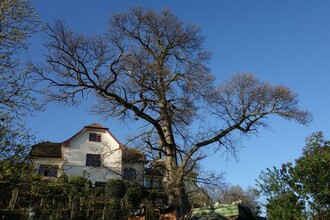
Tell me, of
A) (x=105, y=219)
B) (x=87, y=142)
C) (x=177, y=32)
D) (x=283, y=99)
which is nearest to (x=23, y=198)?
(x=105, y=219)

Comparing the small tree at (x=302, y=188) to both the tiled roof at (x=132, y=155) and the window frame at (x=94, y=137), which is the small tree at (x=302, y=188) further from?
the window frame at (x=94, y=137)

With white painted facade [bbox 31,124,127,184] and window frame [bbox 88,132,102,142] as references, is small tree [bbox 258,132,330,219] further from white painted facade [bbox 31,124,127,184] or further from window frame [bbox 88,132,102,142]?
window frame [bbox 88,132,102,142]

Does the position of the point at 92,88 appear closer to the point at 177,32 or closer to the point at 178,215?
the point at 177,32

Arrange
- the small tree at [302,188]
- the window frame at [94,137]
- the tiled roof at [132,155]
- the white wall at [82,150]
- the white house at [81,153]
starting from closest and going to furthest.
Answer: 1. the small tree at [302,188]
2. the tiled roof at [132,155]
3. the white house at [81,153]
4. the white wall at [82,150]
5. the window frame at [94,137]

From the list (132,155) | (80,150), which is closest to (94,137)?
(80,150)

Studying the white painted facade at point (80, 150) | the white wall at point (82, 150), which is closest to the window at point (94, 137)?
the white painted facade at point (80, 150)

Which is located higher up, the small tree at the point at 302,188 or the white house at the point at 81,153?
the white house at the point at 81,153

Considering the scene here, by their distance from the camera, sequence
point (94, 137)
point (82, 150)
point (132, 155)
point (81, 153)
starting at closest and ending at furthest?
point (132, 155), point (81, 153), point (82, 150), point (94, 137)

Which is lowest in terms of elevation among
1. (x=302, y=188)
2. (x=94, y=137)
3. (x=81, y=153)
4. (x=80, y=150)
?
(x=302, y=188)

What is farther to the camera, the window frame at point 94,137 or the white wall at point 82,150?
the window frame at point 94,137

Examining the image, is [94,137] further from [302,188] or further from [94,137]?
[302,188]

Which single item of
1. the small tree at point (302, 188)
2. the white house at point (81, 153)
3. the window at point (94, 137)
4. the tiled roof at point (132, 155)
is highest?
the window at point (94, 137)

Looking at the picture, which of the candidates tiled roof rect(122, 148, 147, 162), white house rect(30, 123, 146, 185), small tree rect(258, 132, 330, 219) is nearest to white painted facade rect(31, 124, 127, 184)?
white house rect(30, 123, 146, 185)

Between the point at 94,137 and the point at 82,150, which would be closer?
the point at 82,150
